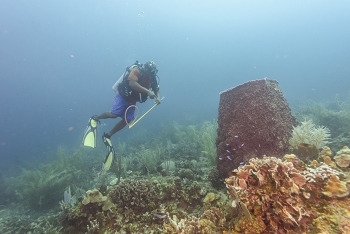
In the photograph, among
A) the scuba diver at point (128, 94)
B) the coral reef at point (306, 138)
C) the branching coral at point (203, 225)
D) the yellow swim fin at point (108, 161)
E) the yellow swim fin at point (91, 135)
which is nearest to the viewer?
the branching coral at point (203, 225)

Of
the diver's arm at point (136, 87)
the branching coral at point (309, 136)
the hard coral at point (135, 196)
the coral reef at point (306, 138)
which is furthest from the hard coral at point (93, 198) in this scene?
the branching coral at point (309, 136)

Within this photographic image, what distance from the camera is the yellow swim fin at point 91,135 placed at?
247 inches

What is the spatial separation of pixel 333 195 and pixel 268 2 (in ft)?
382

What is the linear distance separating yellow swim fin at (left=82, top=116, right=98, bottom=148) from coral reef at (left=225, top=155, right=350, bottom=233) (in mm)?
5520

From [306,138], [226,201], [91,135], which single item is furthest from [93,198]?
[306,138]

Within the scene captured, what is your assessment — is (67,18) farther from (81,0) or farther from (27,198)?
(27,198)

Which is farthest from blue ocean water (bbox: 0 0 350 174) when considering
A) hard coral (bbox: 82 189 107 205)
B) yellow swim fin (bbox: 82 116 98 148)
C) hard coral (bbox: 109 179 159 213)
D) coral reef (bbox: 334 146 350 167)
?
coral reef (bbox: 334 146 350 167)

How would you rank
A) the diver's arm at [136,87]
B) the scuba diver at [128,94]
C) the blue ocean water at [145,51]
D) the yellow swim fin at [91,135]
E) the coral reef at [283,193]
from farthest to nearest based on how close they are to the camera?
the blue ocean water at [145,51] → the yellow swim fin at [91,135] → the scuba diver at [128,94] → the diver's arm at [136,87] → the coral reef at [283,193]

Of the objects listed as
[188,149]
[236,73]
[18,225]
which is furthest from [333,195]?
[236,73]

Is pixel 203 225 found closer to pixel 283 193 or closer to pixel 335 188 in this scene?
pixel 283 193

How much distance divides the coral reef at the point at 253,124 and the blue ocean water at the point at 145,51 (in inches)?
2339

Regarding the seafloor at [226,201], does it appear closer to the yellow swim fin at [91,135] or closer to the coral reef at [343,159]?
the coral reef at [343,159]

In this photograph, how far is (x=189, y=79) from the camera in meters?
164

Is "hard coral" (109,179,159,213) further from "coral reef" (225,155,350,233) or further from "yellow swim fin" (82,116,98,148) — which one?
"yellow swim fin" (82,116,98,148)
